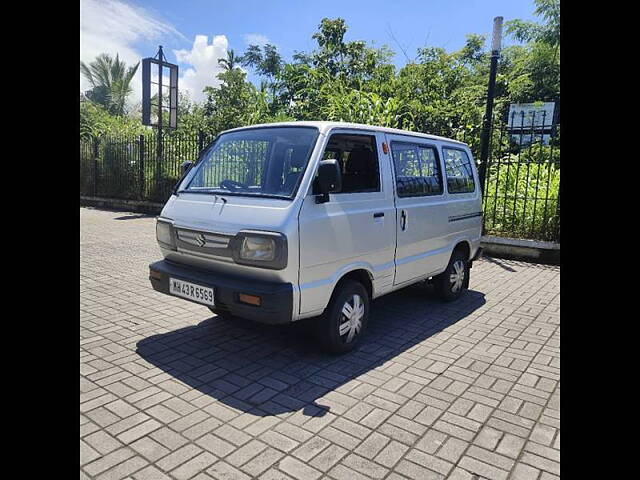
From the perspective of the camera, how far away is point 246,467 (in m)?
2.52

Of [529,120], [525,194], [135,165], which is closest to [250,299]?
[525,194]

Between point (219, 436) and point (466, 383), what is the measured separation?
1994mm

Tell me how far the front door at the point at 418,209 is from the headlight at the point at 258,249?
1.62 meters

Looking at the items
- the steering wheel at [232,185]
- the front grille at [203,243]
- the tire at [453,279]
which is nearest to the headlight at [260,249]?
the front grille at [203,243]

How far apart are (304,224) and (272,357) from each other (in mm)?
1296

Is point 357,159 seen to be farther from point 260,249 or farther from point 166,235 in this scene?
point 166,235

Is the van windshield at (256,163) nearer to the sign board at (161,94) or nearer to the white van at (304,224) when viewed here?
the white van at (304,224)

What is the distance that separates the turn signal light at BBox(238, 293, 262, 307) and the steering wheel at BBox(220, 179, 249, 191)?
1042mm

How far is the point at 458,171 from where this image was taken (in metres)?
5.82

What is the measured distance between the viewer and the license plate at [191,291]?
3.66m

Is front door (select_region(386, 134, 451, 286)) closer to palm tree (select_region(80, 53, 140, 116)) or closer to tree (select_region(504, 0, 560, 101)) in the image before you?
tree (select_region(504, 0, 560, 101))

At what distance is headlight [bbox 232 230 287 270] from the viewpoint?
3.35m
